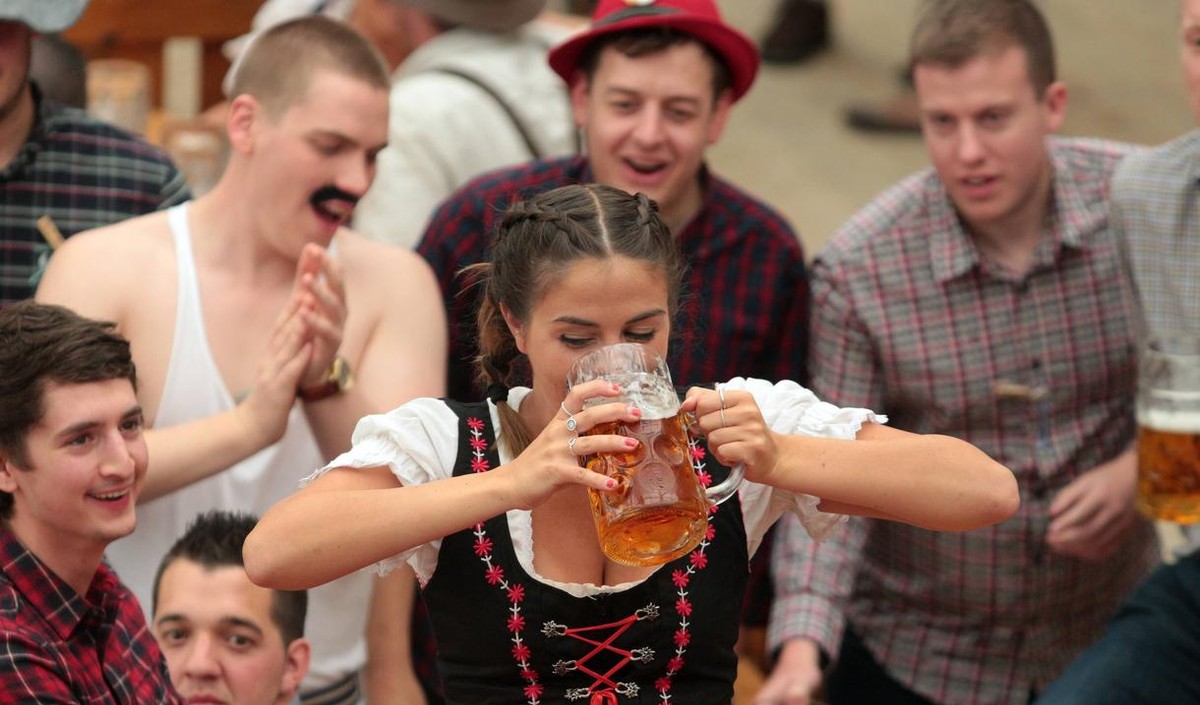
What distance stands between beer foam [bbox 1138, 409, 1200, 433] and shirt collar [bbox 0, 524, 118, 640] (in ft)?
5.71

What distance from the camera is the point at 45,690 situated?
2.18 metres

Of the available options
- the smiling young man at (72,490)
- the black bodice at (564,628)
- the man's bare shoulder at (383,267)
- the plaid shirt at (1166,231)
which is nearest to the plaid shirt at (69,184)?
the man's bare shoulder at (383,267)

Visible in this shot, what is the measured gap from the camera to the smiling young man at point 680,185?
133 inches

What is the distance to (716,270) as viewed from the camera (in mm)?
3543

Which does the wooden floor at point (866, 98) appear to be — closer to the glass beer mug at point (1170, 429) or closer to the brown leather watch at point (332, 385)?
the glass beer mug at point (1170, 429)

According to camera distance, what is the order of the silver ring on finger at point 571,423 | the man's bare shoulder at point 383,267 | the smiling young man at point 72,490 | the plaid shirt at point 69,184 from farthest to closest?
the plaid shirt at point 69,184 → the man's bare shoulder at point 383,267 → the smiling young man at point 72,490 → the silver ring on finger at point 571,423

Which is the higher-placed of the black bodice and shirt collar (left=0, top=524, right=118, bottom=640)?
shirt collar (left=0, top=524, right=118, bottom=640)

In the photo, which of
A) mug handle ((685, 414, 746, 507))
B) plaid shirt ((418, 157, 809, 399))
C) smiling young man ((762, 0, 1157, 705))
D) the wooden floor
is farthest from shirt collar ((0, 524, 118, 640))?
the wooden floor

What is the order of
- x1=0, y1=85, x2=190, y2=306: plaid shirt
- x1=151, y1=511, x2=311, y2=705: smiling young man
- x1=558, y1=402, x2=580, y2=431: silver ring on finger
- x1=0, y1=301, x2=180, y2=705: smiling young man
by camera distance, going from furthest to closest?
x1=0, y1=85, x2=190, y2=306: plaid shirt, x1=151, y1=511, x2=311, y2=705: smiling young man, x1=0, y1=301, x2=180, y2=705: smiling young man, x1=558, y1=402, x2=580, y2=431: silver ring on finger

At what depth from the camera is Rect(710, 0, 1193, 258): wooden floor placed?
23.1ft

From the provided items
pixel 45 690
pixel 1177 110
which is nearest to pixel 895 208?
pixel 45 690

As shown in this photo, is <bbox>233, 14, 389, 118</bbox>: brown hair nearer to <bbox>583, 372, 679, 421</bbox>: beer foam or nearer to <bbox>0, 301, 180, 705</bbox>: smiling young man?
<bbox>0, 301, 180, 705</bbox>: smiling young man

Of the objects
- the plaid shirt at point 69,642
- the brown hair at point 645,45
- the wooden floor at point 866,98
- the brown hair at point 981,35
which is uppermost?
the brown hair at point 645,45

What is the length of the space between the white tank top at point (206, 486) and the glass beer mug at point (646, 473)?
1166 mm
